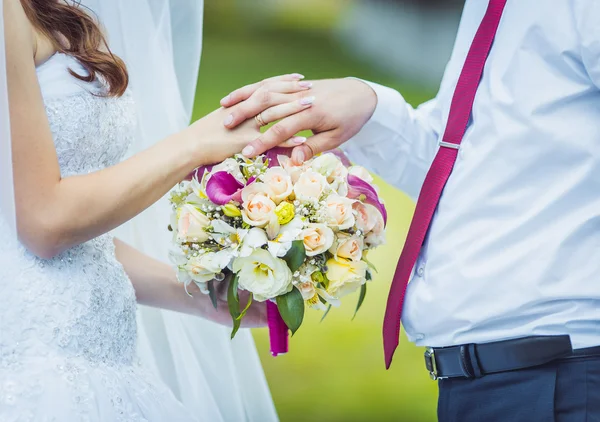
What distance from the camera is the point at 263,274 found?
1.45 m

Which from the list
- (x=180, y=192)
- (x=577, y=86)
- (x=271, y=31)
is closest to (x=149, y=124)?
(x=180, y=192)

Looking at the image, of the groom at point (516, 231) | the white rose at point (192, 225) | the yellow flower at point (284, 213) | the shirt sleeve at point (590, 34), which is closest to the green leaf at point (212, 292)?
the white rose at point (192, 225)

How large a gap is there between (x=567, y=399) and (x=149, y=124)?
1.23m

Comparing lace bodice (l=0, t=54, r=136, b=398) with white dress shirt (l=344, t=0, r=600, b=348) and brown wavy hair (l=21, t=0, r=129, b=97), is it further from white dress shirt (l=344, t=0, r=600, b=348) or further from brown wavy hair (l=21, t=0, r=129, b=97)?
white dress shirt (l=344, t=0, r=600, b=348)

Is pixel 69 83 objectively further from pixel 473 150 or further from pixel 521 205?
pixel 521 205

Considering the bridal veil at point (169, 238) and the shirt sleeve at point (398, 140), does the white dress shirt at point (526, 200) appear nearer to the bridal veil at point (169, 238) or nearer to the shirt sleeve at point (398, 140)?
the shirt sleeve at point (398, 140)

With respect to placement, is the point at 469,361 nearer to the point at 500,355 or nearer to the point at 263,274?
the point at 500,355

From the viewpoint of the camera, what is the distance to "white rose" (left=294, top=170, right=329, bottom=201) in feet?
4.88

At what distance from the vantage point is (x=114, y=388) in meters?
1.50

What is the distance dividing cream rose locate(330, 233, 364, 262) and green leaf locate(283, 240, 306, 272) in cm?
9

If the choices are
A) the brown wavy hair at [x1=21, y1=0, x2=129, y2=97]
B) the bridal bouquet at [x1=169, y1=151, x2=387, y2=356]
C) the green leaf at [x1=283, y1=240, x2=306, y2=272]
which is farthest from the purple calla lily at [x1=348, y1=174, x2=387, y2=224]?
the brown wavy hair at [x1=21, y1=0, x2=129, y2=97]

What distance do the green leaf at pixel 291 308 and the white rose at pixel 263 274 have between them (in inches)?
1.3

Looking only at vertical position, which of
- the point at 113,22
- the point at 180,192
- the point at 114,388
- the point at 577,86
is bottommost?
the point at 114,388

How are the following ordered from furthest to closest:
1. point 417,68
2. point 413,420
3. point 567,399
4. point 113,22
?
point 417,68 < point 413,420 < point 113,22 < point 567,399
